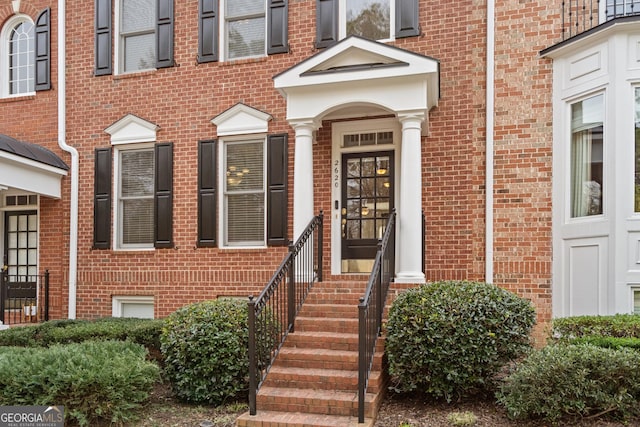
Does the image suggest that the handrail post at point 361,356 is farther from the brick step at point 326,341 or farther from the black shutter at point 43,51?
the black shutter at point 43,51

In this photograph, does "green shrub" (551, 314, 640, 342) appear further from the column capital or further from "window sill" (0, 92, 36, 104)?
"window sill" (0, 92, 36, 104)

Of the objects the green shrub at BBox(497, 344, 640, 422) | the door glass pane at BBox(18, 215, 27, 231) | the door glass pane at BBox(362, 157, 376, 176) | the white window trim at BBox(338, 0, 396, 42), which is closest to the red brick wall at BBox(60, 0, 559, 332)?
the white window trim at BBox(338, 0, 396, 42)

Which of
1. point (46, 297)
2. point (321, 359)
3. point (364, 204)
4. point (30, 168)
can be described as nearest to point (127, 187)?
point (30, 168)

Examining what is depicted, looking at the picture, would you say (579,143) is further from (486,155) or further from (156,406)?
(156,406)

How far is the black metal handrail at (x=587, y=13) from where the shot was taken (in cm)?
751

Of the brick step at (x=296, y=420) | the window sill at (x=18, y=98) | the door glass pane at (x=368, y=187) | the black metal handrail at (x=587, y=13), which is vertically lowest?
the brick step at (x=296, y=420)

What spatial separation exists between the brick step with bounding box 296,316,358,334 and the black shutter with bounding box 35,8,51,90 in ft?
23.1

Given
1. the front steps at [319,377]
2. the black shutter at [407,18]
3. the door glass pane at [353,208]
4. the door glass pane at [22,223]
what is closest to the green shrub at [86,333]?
the front steps at [319,377]

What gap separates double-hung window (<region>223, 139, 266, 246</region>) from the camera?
9.20 meters

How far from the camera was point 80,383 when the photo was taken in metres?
5.39

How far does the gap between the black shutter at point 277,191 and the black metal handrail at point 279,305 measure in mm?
1172

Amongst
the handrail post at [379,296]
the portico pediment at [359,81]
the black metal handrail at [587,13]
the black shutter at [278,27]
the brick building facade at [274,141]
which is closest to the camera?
the handrail post at [379,296]

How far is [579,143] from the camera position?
294 inches

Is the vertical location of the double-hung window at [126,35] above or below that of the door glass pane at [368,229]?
above
